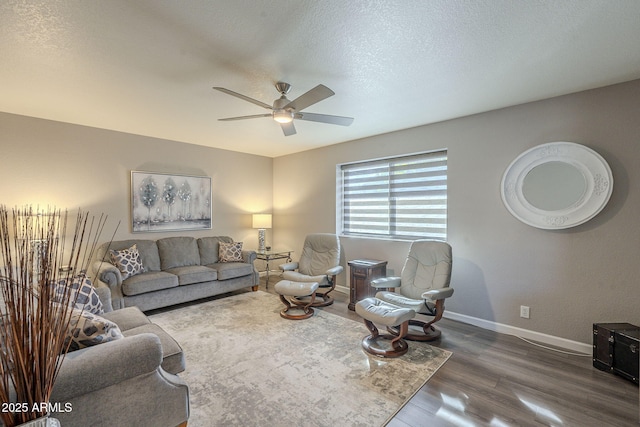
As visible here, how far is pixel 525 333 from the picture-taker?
9.82ft

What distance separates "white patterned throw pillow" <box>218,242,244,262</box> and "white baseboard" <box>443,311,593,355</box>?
129 inches

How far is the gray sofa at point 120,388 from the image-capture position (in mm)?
1310

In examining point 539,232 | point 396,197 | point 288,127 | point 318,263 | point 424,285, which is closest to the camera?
point 288,127

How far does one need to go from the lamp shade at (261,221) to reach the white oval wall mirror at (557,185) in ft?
12.8

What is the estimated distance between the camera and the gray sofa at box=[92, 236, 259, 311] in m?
3.45

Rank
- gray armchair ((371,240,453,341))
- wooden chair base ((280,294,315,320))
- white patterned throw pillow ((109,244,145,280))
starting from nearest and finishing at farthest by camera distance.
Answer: gray armchair ((371,240,453,341)), wooden chair base ((280,294,315,320)), white patterned throw pillow ((109,244,145,280))

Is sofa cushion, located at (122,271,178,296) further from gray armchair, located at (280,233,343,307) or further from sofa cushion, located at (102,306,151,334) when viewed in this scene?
gray armchair, located at (280,233,343,307)

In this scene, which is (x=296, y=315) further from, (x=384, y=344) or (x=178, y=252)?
(x=178, y=252)

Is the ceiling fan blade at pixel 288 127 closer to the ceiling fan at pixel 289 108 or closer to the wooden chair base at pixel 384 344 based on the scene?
the ceiling fan at pixel 289 108

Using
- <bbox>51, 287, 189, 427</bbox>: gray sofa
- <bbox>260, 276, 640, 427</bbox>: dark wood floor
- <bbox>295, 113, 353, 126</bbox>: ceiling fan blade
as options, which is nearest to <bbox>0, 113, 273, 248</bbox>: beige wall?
<bbox>295, 113, 353, 126</bbox>: ceiling fan blade

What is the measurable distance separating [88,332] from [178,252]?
9.87 feet

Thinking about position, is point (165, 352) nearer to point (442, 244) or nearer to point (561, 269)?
point (442, 244)

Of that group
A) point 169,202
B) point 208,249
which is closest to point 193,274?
point 208,249

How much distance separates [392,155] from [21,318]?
4.00 metres
